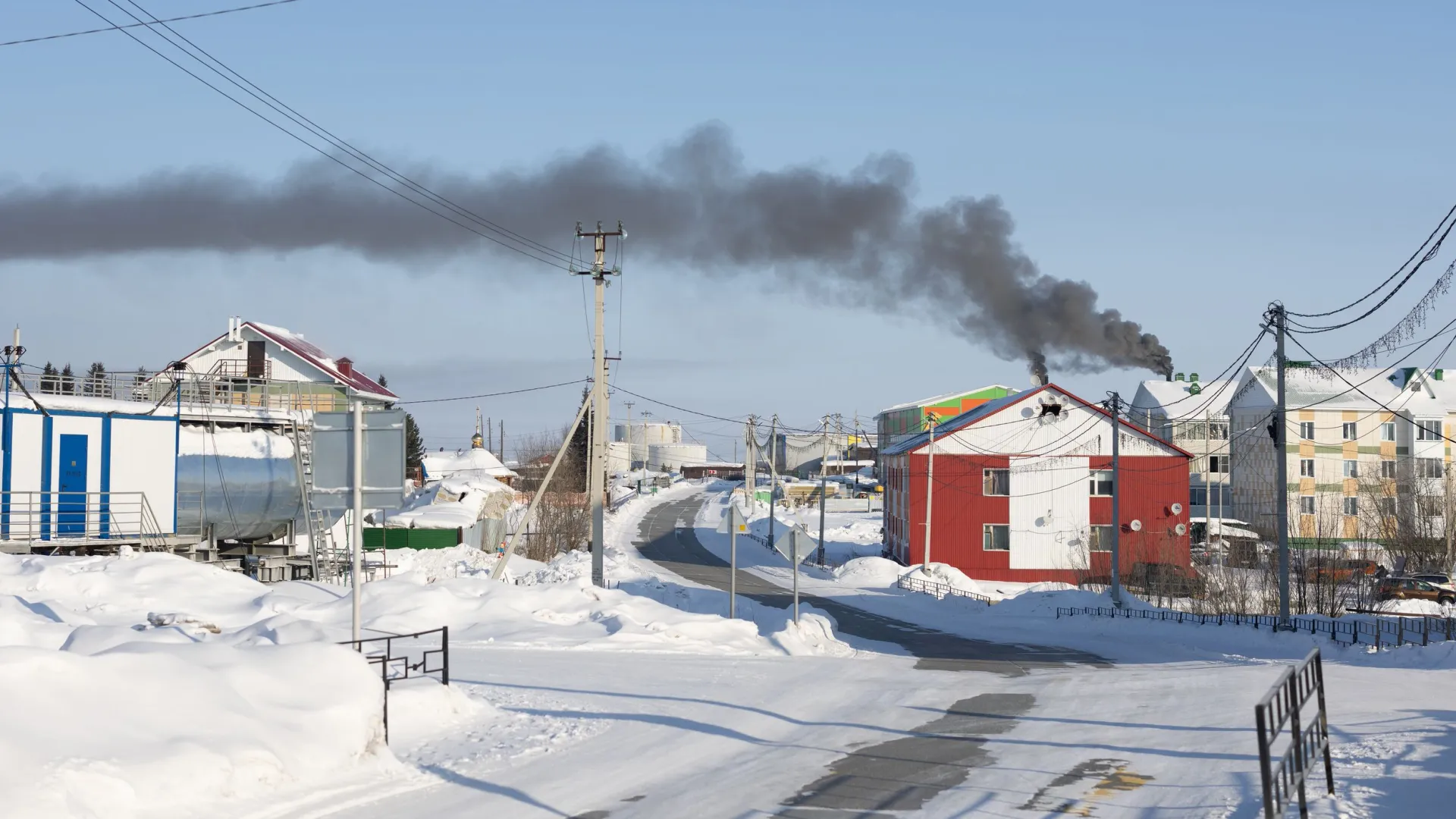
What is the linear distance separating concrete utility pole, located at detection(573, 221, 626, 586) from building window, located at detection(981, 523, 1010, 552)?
28380mm

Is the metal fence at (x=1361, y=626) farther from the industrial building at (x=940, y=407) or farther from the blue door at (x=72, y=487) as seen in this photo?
the industrial building at (x=940, y=407)

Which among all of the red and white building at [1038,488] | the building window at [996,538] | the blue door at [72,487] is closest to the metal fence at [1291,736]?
the blue door at [72,487]

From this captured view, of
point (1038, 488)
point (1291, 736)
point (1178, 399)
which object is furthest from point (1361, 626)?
point (1178, 399)

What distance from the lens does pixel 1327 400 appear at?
76.1 meters

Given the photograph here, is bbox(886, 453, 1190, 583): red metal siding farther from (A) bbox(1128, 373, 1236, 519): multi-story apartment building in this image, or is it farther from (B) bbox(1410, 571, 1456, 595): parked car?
(A) bbox(1128, 373, 1236, 519): multi-story apartment building

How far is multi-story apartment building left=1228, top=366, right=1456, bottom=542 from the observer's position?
74.4 metres

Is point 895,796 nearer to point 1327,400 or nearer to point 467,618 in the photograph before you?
point 467,618

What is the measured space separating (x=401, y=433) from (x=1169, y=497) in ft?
169

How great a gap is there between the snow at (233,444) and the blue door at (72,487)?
2.82 m

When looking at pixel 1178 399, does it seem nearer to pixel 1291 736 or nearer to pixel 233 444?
pixel 233 444

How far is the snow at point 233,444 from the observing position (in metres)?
33.8

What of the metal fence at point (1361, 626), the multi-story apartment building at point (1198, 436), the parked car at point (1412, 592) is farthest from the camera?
the multi-story apartment building at point (1198, 436)

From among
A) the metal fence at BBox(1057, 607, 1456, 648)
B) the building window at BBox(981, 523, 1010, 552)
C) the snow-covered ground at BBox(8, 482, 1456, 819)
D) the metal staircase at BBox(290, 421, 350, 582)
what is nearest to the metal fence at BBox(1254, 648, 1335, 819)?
the snow-covered ground at BBox(8, 482, 1456, 819)

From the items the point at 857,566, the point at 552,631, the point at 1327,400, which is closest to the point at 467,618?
the point at 552,631
